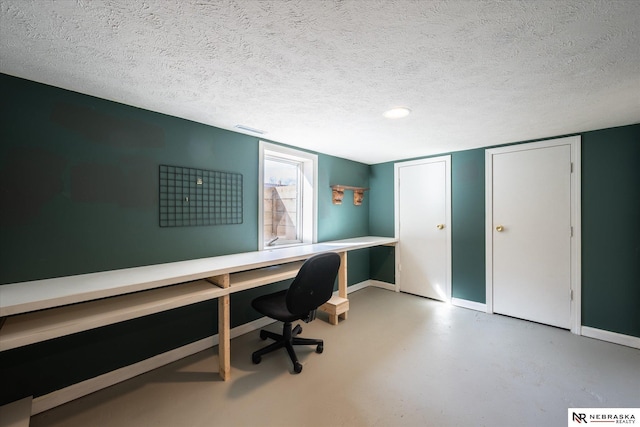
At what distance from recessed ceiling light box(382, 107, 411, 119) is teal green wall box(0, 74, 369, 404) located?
1.51m

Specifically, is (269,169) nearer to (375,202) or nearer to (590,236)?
(375,202)

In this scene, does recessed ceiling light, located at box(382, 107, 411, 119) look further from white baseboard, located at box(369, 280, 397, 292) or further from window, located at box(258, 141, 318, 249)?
white baseboard, located at box(369, 280, 397, 292)

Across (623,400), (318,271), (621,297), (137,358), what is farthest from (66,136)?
(621,297)

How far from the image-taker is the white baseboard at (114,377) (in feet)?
5.12

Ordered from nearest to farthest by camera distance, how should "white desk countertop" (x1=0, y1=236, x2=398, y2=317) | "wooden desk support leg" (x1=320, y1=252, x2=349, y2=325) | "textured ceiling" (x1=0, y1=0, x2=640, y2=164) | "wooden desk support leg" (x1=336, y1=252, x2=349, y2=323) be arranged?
"textured ceiling" (x1=0, y1=0, x2=640, y2=164)
"white desk countertop" (x1=0, y1=236, x2=398, y2=317)
"wooden desk support leg" (x1=320, y1=252, x2=349, y2=325)
"wooden desk support leg" (x1=336, y1=252, x2=349, y2=323)

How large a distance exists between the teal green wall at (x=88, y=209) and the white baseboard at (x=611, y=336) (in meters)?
3.60

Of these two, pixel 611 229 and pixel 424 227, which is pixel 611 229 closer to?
pixel 611 229

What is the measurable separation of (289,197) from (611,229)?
3.32m

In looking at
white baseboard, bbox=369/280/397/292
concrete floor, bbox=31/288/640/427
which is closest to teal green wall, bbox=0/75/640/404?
concrete floor, bbox=31/288/640/427

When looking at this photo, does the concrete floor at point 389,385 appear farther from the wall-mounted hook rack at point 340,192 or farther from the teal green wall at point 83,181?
the wall-mounted hook rack at point 340,192

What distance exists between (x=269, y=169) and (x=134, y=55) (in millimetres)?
1804

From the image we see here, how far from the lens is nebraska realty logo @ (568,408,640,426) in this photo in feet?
4.97

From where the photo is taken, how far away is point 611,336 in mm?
2393

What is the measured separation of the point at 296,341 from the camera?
7.24ft
